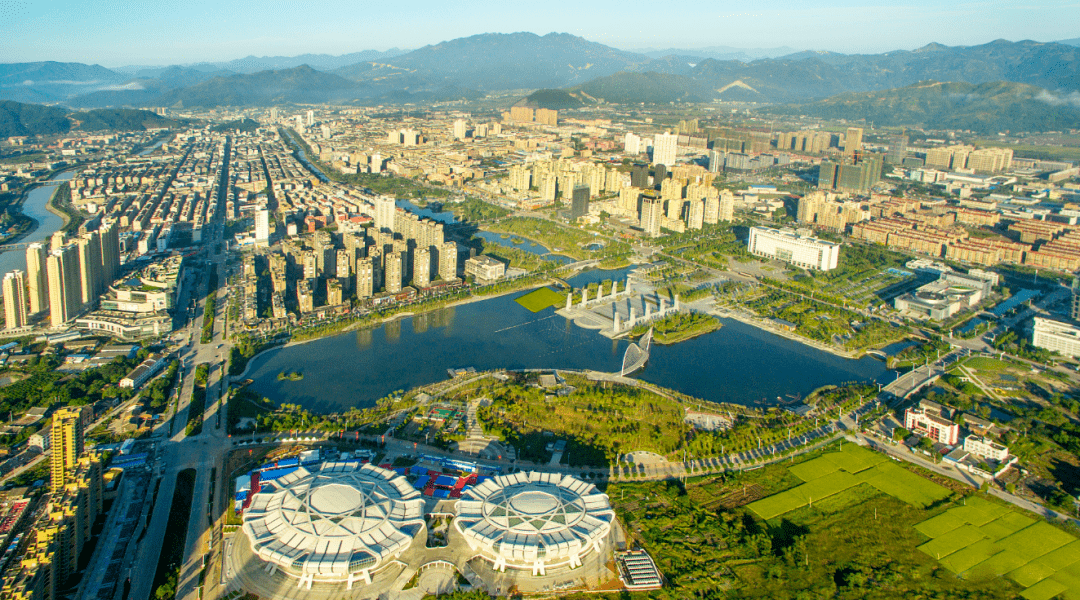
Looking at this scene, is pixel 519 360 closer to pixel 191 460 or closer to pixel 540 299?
pixel 540 299

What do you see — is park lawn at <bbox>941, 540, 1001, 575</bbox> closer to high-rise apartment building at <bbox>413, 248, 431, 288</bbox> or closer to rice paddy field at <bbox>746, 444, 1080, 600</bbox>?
rice paddy field at <bbox>746, 444, 1080, 600</bbox>

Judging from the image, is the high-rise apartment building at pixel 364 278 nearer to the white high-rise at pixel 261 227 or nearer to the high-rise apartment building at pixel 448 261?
the high-rise apartment building at pixel 448 261

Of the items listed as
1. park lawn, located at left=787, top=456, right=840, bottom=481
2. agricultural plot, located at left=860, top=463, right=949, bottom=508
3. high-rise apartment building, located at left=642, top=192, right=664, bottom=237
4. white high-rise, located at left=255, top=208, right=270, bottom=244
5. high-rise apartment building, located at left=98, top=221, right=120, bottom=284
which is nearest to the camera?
agricultural plot, located at left=860, top=463, right=949, bottom=508

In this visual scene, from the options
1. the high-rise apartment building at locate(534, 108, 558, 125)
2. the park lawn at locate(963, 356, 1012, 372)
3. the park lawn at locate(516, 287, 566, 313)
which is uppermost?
the high-rise apartment building at locate(534, 108, 558, 125)

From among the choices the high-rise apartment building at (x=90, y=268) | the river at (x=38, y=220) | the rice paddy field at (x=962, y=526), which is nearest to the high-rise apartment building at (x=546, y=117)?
the river at (x=38, y=220)

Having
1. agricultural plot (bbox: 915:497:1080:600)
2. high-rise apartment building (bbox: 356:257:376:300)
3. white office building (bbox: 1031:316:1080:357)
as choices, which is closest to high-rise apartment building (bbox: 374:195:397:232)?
high-rise apartment building (bbox: 356:257:376:300)

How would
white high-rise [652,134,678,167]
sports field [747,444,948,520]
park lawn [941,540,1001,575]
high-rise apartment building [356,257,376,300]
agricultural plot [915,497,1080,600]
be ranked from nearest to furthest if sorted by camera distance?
agricultural plot [915,497,1080,600] → park lawn [941,540,1001,575] → sports field [747,444,948,520] → high-rise apartment building [356,257,376,300] → white high-rise [652,134,678,167]

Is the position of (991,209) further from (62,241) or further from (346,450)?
(62,241)

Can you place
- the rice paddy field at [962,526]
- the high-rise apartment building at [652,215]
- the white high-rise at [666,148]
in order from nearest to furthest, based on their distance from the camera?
the rice paddy field at [962,526] < the high-rise apartment building at [652,215] < the white high-rise at [666,148]

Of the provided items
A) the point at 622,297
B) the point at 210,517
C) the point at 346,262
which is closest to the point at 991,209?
the point at 622,297
